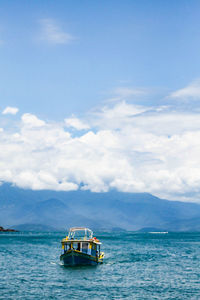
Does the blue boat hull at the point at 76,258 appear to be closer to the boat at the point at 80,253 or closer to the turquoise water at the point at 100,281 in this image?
the boat at the point at 80,253

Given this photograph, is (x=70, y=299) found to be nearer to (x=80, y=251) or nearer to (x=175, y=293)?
(x=175, y=293)

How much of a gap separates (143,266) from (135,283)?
22.0m

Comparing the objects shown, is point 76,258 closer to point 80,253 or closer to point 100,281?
point 80,253

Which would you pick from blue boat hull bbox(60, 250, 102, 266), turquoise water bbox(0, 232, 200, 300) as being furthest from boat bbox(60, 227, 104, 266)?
turquoise water bbox(0, 232, 200, 300)

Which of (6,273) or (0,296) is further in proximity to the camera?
(6,273)

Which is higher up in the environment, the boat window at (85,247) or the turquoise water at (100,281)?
the boat window at (85,247)

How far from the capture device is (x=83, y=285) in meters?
56.3

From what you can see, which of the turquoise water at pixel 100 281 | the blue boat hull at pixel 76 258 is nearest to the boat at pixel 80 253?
the blue boat hull at pixel 76 258

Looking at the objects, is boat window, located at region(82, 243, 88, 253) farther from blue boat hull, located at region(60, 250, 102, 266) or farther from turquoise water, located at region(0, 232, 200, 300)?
turquoise water, located at region(0, 232, 200, 300)

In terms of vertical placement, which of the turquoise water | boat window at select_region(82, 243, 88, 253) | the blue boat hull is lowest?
the turquoise water

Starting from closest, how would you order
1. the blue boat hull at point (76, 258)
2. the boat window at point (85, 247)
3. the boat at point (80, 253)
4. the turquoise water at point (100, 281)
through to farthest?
the turquoise water at point (100, 281) → the blue boat hull at point (76, 258) → the boat at point (80, 253) → the boat window at point (85, 247)

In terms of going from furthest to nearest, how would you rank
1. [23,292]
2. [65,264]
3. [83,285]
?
[65,264]
[83,285]
[23,292]

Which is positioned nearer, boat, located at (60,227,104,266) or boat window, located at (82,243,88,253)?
boat, located at (60,227,104,266)

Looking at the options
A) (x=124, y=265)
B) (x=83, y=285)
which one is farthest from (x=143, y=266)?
(x=83, y=285)
